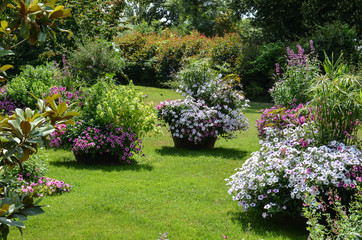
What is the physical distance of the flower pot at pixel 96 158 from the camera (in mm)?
7176

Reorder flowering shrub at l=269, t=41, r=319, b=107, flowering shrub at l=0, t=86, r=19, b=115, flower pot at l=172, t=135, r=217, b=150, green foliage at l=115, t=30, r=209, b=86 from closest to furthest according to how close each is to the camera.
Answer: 1. flowering shrub at l=269, t=41, r=319, b=107
2. flower pot at l=172, t=135, r=217, b=150
3. flowering shrub at l=0, t=86, r=19, b=115
4. green foliage at l=115, t=30, r=209, b=86

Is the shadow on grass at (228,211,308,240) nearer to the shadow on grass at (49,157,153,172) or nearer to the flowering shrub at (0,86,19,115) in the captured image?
the shadow on grass at (49,157,153,172)

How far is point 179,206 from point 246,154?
373 centimetres

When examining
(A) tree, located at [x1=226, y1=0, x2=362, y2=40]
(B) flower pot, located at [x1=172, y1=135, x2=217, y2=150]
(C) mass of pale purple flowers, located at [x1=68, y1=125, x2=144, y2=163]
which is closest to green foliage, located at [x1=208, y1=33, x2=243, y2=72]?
(A) tree, located at [x1=226, y1=0, x2=362, y2=40]

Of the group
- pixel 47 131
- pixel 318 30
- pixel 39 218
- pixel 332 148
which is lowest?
pixel 39 218

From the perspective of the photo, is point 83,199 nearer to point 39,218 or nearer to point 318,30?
point 39,218

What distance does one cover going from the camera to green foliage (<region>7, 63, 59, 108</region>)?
30.1 ft

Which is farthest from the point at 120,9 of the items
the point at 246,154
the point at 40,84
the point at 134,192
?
the point at 134,192

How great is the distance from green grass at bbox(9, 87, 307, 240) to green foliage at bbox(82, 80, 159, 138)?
797mm

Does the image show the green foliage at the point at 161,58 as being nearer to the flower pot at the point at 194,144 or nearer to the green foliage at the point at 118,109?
the flower pot at the point at 194,144

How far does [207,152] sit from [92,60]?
6745 mm

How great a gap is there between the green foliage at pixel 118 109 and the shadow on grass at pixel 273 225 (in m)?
2.93

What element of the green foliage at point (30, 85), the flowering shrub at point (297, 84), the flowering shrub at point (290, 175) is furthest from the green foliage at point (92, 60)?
the flowering shrub at point (290, 175)

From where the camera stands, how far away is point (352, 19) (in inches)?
783
